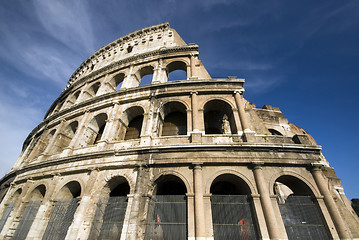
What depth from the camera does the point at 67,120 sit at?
12.3 meters

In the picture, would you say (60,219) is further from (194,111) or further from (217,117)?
(217,117)

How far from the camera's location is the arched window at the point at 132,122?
10.3 m

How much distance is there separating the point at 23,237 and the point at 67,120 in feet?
24.1

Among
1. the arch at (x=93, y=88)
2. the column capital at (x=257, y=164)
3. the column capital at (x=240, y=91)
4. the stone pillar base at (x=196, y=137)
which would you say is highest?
the arch at (x=93, y=88)

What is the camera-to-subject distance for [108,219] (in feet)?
22.9

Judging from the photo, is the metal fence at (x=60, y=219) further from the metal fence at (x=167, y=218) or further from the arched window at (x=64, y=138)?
the arched window at (x=64, y=138)

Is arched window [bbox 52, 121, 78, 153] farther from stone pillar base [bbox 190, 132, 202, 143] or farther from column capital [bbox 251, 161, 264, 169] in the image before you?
column capital [bbox 251, 161, 264, 169]

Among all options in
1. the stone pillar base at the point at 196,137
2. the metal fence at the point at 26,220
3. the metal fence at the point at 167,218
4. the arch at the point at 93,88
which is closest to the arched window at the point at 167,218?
the metal fence at the point at 167,218

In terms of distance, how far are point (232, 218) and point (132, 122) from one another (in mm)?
8086

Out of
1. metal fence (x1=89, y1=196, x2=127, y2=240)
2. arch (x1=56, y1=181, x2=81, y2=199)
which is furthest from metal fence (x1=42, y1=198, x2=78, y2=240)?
metal fence (x1=89, y1=196, x2=127, y2=240)

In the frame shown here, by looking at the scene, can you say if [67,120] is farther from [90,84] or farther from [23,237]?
[23,237]

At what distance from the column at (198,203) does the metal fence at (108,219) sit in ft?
10.4

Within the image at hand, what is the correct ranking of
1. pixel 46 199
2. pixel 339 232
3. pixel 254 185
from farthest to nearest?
pixel 46 199 → pixel 254 185 → pixel 339 232

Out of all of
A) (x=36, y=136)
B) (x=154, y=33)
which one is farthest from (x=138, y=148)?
(x=36, y=136)
